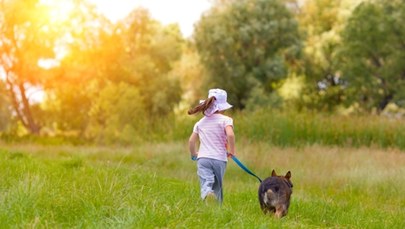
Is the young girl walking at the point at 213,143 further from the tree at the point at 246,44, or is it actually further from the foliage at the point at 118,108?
the tree at the point at 246,44

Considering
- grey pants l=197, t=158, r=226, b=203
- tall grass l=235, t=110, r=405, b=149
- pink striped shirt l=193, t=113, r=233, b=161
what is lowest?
tall grass l=235, t=110, r=405, b=149

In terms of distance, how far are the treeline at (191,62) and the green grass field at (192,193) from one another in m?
21.0

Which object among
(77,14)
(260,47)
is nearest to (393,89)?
(260,47)

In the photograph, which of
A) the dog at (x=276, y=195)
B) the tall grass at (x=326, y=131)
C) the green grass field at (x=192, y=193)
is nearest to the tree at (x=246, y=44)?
the tall grass at (x=326, y=131)

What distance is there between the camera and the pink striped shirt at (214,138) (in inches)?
305

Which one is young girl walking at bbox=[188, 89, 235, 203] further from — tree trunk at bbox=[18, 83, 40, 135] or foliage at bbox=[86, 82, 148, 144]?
tree trunk at bbox=[18, 83, 40, 135]

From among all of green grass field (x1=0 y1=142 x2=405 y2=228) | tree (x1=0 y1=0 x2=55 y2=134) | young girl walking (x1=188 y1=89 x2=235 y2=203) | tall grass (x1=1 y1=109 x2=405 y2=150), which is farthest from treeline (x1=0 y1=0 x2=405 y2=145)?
young girl walking (x1=188 y1=89 x2=235 y2=203)

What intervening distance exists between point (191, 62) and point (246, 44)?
455cm

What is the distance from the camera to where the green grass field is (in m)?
5.57

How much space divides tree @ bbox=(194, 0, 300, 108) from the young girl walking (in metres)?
32.3

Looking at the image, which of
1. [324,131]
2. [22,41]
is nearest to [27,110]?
[22,41]

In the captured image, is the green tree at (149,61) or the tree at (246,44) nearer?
the tree at (246,44)

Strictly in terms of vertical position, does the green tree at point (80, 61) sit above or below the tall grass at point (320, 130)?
above

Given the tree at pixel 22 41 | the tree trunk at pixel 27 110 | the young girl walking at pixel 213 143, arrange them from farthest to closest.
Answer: the tree trunk at pixel 27 110, the tree at pixel 22 41, the young girl walking at pixel 213 143
